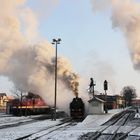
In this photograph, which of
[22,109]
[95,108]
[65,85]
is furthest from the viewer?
[65,85]

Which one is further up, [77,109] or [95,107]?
[95,107]

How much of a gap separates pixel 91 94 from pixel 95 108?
7.62 meters

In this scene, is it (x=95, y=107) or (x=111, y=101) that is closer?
(x=95, y=107)

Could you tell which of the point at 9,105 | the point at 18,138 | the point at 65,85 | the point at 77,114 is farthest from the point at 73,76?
the point at 18,138

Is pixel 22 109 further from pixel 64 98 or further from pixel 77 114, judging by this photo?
pixel 77 114

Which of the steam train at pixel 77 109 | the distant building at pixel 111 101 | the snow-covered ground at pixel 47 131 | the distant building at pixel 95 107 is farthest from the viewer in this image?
the distant building at pixel 111 101

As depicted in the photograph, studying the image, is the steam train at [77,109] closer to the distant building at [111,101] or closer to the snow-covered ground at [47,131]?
the snow-covered ground at [47,131]

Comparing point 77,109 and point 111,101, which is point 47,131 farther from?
point 111,101

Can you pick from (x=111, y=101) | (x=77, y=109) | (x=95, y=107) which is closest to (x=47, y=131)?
(x=77, y=109)

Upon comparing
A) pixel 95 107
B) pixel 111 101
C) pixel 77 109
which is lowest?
pixel 77 109

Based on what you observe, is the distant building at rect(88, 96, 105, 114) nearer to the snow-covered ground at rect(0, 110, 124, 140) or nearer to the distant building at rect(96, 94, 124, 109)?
the snow-covered ground at rect(0, 110, 124, 140)

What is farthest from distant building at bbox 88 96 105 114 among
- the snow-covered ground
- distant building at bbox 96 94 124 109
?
distant building at bbox 96 94 124 109

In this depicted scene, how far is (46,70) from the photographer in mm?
71875

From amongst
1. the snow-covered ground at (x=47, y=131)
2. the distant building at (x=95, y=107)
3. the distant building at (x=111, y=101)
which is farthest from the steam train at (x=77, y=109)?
the distant building at (x=111, y=101)
